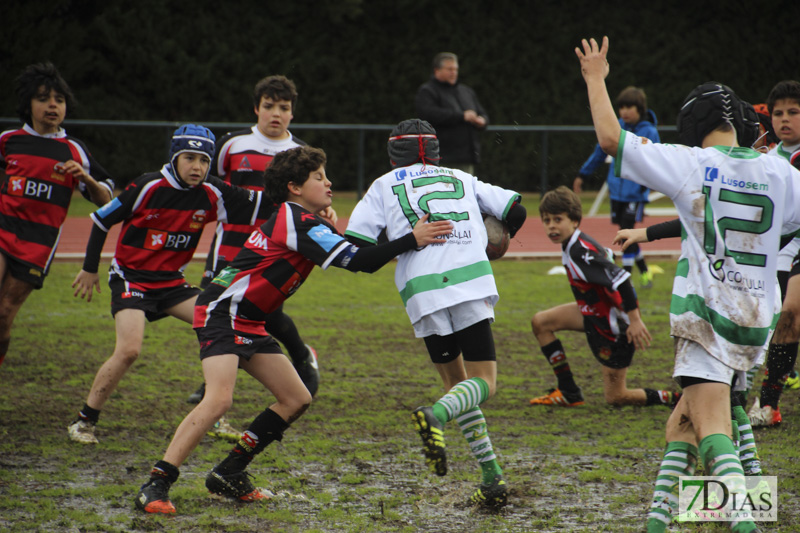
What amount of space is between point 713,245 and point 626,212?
7431 mm

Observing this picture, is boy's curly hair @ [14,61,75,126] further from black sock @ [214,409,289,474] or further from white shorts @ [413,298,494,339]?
white shorts @ [413,298,494,339]

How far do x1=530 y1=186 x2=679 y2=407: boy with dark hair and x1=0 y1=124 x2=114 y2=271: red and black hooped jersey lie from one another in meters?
3.06

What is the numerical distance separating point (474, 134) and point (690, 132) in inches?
373

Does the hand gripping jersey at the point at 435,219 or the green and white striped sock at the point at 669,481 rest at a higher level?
the hand gripping jersey at the point at 435,219

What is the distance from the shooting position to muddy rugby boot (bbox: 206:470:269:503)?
4277mm

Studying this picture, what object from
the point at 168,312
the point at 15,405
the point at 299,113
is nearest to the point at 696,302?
the point at 168,312

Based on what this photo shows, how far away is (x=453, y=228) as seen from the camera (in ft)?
14.0

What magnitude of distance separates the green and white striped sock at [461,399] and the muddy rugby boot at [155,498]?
1.32m

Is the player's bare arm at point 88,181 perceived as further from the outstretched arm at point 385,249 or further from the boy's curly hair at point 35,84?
the outstretched arm at point 385,249

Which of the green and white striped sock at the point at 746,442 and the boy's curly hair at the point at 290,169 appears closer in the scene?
the green and white striped sock at the point at 746,442

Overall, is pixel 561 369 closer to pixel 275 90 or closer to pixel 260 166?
pixel 260 166

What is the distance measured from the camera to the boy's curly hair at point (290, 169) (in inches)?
172

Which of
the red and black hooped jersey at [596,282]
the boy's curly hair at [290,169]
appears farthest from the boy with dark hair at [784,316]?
the boy's curly hair at [290,169]
